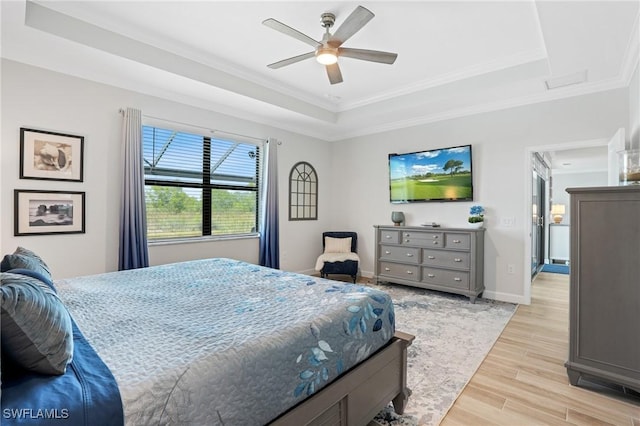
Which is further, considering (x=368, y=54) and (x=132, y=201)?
(x=132, y=201)

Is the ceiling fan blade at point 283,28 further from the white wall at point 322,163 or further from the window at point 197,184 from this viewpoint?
the window at point 197,184

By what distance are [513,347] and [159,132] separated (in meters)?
4.55

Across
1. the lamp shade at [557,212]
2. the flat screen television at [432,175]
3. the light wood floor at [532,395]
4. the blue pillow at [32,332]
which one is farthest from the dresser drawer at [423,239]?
the lamp shade at [557,212]

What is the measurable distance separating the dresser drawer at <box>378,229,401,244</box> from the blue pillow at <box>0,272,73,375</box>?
428 centimetres

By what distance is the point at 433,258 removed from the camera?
14.6 feet

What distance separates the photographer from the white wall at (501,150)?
3680mm

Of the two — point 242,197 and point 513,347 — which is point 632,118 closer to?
point 513,347

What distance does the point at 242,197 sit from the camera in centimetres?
488

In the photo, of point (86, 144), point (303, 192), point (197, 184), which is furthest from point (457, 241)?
point (86, 144)

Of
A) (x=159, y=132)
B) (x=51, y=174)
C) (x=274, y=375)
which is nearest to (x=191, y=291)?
(x=274, y=375)

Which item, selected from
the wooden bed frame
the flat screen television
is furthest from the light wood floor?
the flat screen television

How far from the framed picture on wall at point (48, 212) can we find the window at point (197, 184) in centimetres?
73

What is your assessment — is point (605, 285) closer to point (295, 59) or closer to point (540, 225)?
point (295, 59)

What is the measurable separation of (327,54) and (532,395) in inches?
119
